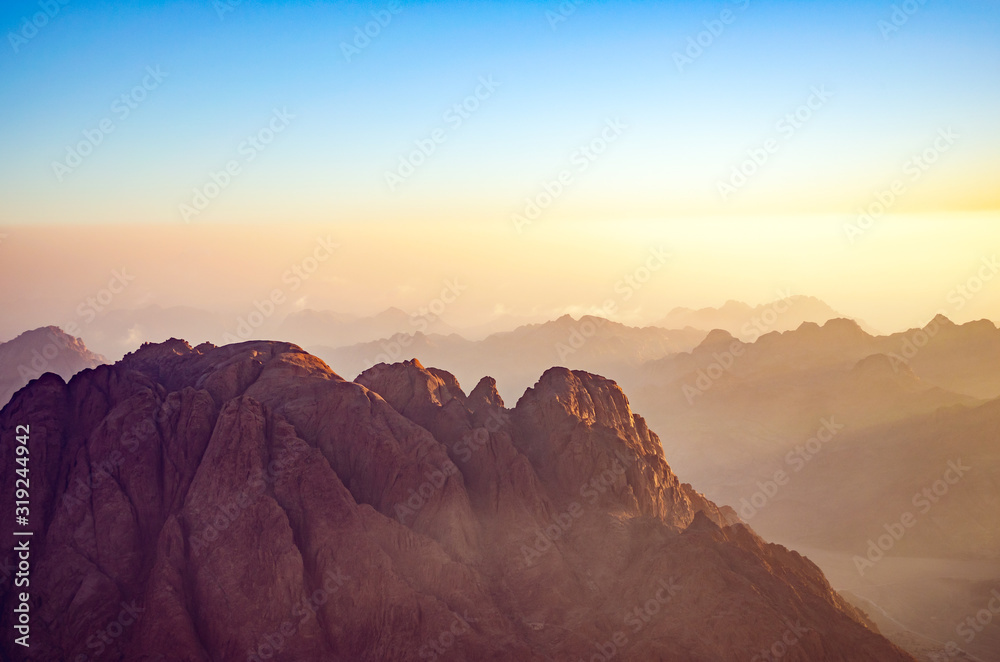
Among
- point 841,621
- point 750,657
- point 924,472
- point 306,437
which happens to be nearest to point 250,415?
point 306,437

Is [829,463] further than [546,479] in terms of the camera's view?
Yes

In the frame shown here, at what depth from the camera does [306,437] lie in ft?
281

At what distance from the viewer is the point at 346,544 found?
74.8 meters

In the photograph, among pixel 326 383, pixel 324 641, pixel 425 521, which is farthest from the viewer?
pixel 326 383

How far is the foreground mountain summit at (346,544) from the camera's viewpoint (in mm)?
70062

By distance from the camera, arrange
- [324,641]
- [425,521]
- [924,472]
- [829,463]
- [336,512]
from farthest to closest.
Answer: [829,463] < [924,472] < [425,521] < [336,512] < [324,641]

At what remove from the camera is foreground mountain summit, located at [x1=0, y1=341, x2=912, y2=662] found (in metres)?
70.1

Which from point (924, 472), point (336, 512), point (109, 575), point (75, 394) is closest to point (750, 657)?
point (336, 512)

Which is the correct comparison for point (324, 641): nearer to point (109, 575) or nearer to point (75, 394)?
point (109, 575)

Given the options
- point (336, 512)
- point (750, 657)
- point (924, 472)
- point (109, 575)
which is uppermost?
point (924, 472)

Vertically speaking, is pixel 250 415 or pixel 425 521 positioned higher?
pixel 250 415

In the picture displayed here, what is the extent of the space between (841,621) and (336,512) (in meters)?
51.8

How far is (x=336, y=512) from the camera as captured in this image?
7688 centimetres

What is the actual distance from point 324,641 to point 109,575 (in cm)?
2105
